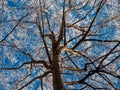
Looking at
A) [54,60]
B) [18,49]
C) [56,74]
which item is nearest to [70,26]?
[18,49]

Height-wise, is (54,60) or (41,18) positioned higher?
(41,18)

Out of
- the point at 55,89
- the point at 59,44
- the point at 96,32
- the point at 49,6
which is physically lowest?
the point at 55,89

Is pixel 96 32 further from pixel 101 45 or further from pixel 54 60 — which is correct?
pixel 54 60

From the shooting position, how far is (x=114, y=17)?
25.3ft

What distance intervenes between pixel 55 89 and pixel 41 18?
1945 millimetres

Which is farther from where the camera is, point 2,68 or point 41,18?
point 2,68

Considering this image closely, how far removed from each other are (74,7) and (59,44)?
1783 millimetres

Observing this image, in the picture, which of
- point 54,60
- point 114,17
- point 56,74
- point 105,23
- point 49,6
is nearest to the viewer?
point 56,74

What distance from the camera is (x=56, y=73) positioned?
5738 millimetres

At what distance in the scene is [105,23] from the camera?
8.27 meters

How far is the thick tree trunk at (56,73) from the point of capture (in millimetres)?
5293

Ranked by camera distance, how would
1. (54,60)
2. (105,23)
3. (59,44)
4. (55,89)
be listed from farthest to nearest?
(105,23) < (59,44) < (54,60) < (55,89)

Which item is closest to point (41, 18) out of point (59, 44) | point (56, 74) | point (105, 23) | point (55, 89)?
point (59, 44)

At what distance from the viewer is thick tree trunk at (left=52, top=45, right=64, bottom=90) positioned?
529 centimetres
